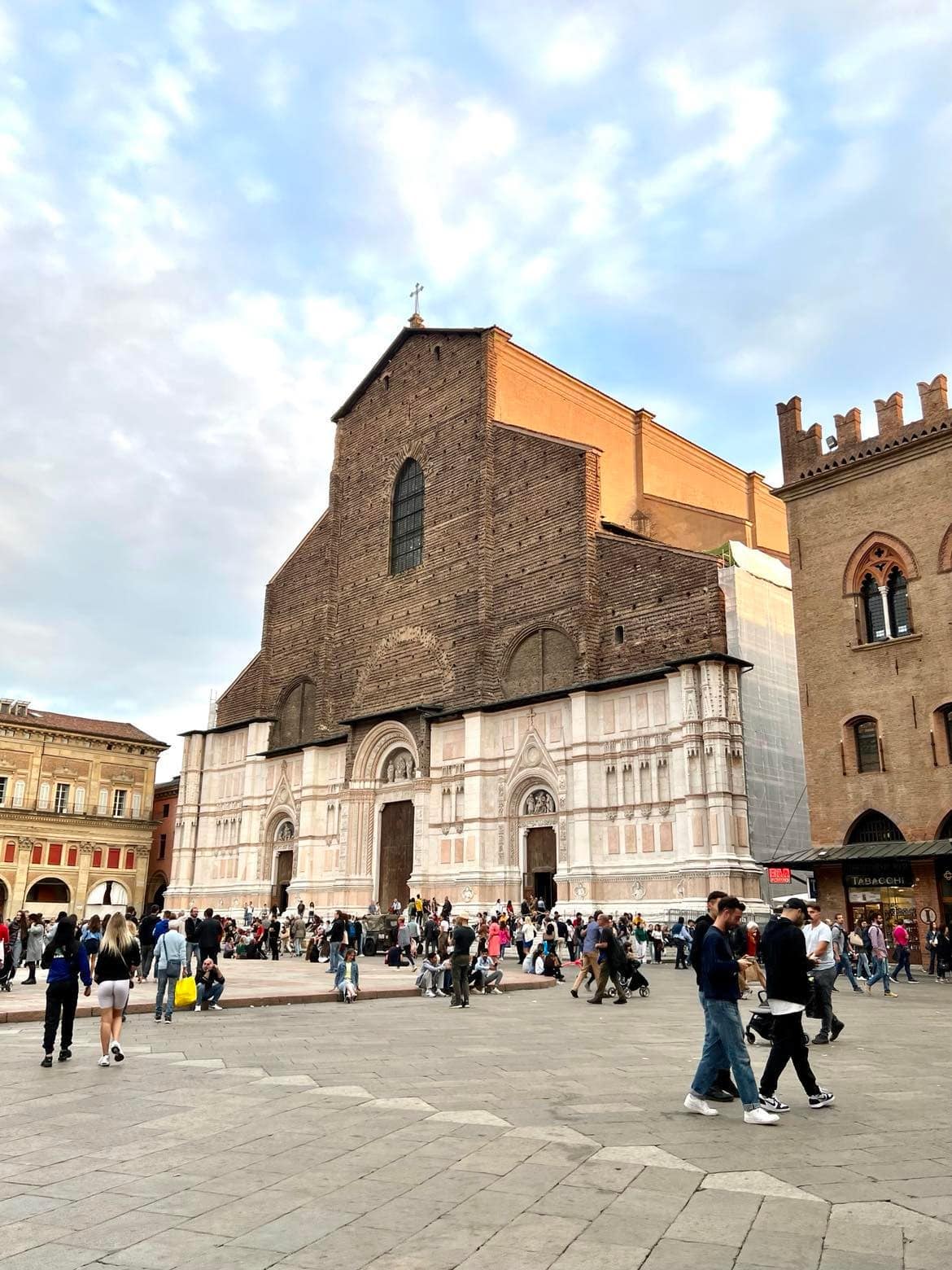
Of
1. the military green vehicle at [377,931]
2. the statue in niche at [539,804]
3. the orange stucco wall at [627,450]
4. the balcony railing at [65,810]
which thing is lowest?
the military green vehicle at [377,931]

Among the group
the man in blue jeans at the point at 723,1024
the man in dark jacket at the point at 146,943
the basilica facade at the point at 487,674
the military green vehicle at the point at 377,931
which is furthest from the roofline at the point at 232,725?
the man in blue jeans at the point at 723,1024

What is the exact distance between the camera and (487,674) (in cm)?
3356

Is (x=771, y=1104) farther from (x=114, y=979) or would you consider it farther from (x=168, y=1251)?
(x=114, y=979)

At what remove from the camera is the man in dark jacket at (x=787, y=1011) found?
24.1ft

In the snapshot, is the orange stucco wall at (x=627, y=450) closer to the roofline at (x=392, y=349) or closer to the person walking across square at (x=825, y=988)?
the roofline at (x=392, y=349)

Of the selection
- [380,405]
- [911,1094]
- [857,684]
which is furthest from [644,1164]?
[380,405]

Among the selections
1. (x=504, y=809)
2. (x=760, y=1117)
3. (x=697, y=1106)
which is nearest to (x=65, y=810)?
(x=504, y=809)

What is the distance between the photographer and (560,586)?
32.4 meters

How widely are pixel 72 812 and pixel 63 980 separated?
49.3 metres

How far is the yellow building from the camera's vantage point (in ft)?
173

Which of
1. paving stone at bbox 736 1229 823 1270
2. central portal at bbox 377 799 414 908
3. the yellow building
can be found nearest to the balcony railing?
the yellow building

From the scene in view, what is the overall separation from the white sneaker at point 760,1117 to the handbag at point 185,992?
9.39m

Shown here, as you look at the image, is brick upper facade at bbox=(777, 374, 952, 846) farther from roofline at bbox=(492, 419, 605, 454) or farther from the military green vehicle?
the military green vehicle

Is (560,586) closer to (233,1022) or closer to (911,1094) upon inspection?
(233,1022)
